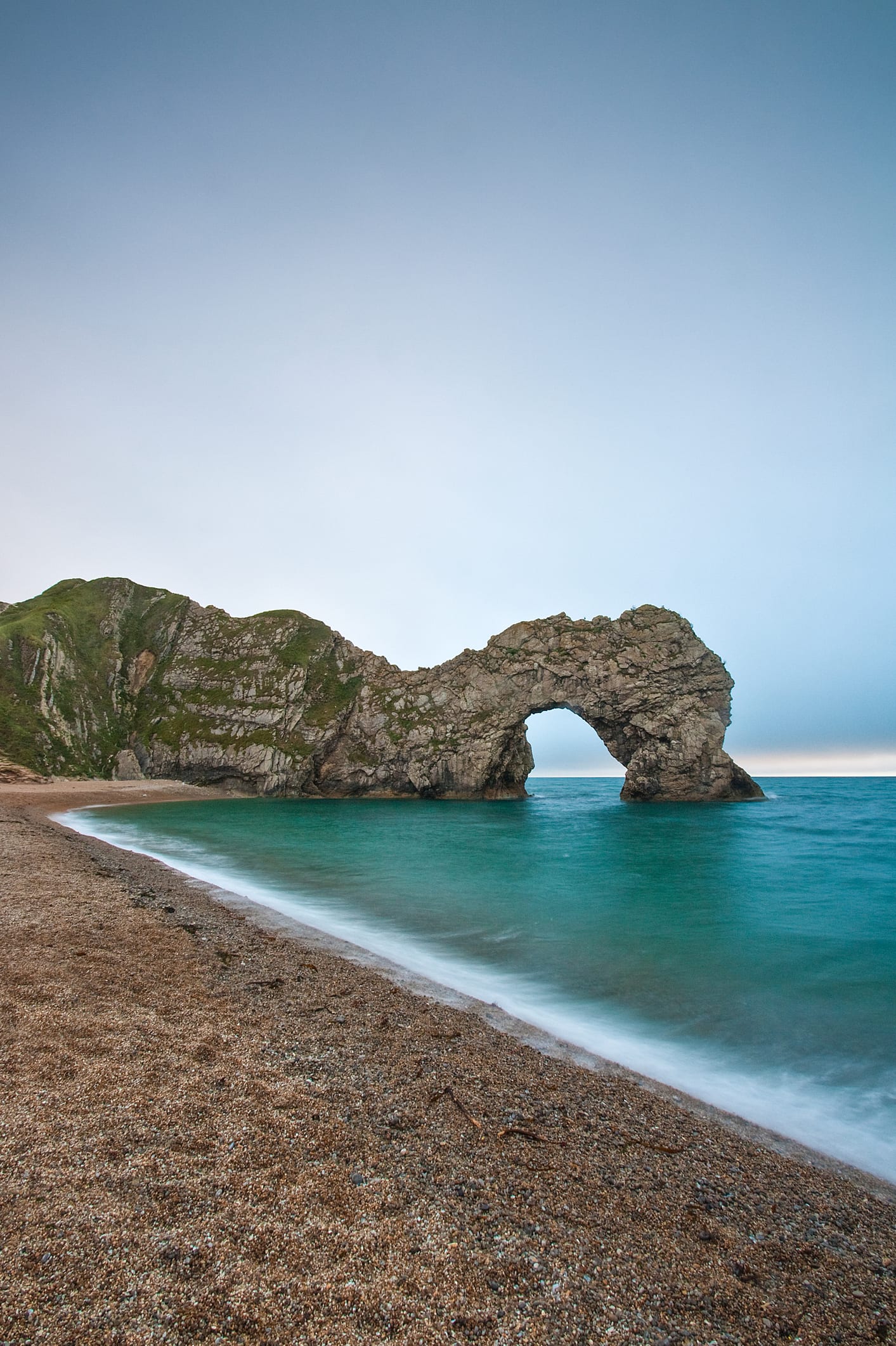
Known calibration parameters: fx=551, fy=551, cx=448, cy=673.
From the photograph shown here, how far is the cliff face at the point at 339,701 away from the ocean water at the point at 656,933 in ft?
110

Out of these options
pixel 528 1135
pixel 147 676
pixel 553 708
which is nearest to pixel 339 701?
pixel 147 676

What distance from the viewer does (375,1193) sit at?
409 cm

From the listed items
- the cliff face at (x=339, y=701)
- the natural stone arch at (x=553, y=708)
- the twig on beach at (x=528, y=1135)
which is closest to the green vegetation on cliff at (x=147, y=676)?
the cliff face at (x=339, y=701)

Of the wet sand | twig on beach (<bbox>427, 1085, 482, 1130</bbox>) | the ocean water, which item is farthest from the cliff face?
twig on beach (<bbox>427, 1085, 482, 1130</bbox>)

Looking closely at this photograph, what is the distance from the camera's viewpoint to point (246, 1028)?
689 centimetres

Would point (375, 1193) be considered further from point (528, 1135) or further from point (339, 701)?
point (339, 701)

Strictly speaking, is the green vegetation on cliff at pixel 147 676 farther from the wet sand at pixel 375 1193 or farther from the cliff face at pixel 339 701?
the wet sand at pixel 375 1193

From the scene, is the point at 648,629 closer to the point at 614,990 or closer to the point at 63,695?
the point at 614,990

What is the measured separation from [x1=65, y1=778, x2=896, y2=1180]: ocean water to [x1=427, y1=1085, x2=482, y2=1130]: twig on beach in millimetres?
3253

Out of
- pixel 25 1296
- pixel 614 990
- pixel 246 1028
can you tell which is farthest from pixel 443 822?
pixel 25 1296

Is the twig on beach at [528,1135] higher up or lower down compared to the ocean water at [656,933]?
higher up

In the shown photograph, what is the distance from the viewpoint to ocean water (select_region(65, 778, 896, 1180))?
26.0ft

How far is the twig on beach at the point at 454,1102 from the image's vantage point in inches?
211

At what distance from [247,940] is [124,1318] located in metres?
8.94
